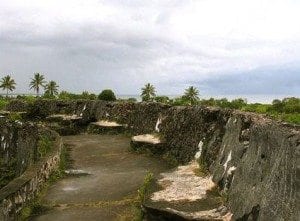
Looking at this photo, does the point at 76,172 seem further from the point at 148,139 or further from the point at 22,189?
the point at 22,189

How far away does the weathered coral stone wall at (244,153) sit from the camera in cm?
763

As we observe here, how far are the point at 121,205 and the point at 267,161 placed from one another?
4751 millimetres

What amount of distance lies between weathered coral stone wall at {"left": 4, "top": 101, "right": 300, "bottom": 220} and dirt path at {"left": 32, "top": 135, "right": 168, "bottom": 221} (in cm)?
170

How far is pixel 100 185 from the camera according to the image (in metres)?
14.7

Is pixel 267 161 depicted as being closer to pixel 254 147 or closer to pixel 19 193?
pixel 254 147

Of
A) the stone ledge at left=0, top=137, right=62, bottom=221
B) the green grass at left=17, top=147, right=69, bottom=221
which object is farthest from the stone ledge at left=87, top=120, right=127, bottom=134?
the green grass at left=17, top=147, right=69, bottom=221

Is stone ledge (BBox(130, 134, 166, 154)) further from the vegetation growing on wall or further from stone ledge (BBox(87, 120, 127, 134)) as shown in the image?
stone ledge (BBox(87, 120, 127, 134))

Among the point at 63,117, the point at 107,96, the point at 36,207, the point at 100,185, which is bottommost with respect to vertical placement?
the point at 36,207

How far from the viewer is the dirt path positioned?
11773mm

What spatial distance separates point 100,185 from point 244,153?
17.9 ft

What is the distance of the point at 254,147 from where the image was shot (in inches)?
392

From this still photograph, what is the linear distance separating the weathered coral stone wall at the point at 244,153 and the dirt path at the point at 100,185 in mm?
1699

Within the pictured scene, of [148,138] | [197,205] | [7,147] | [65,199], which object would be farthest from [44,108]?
[197,205]

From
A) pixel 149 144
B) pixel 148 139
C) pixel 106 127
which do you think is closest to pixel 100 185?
pixel 149 144
